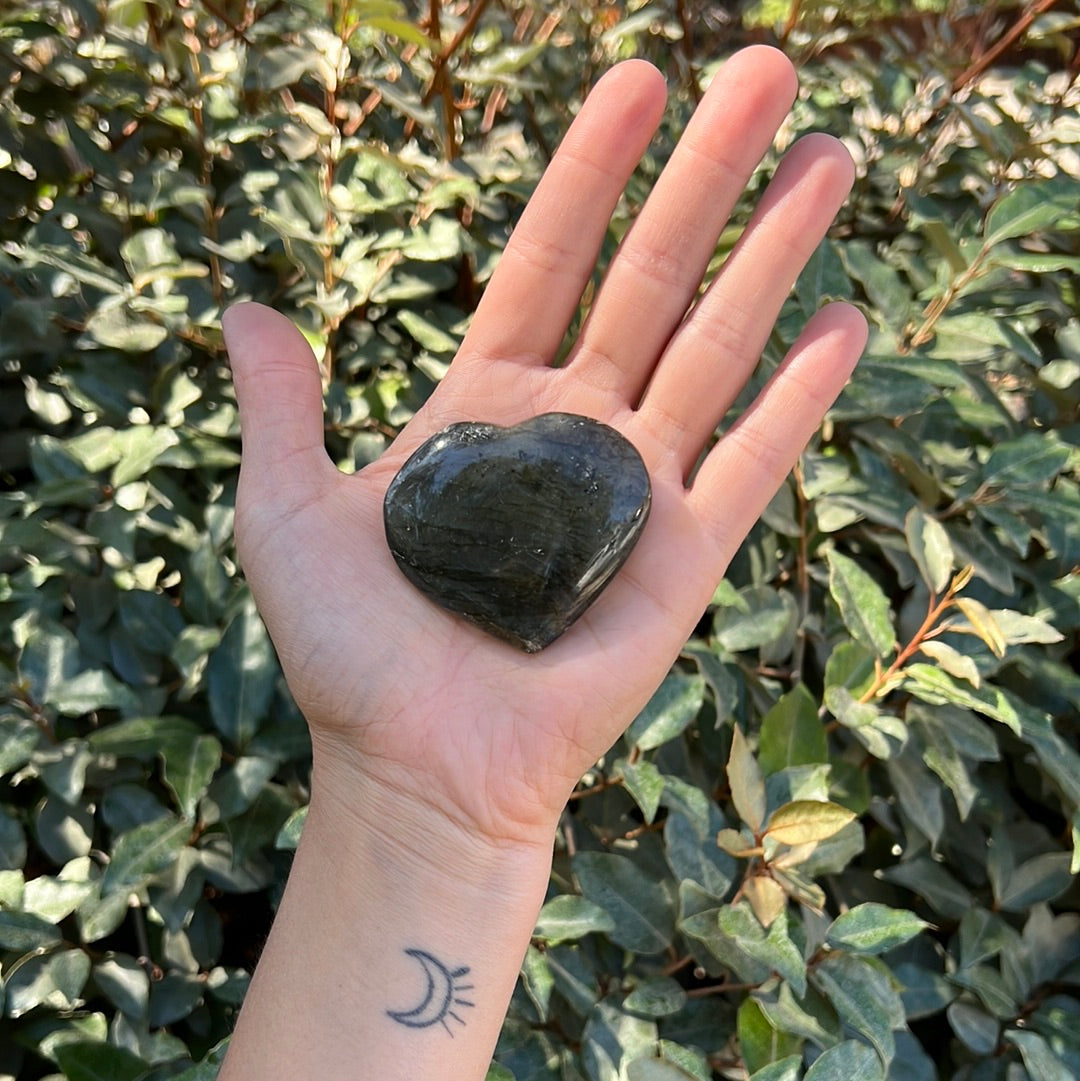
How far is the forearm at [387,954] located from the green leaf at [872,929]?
0.37 meters

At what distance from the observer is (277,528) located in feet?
Result: 3.92

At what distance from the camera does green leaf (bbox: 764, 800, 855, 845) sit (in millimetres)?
→ 1095

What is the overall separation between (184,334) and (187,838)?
2.68 feet

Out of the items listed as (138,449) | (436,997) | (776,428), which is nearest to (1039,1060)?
(436,997)

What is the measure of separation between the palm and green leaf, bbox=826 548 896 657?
154 millimetres

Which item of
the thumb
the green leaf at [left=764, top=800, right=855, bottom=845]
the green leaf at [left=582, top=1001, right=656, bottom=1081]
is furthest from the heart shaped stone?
the green leaf at [left=582, top=1001, right=656, bottom=1081]

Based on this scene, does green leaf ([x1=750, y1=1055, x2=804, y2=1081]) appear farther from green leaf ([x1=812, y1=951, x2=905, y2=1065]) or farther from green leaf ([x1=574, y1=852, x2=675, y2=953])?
green leaf ([x1=574, y1=852, x2=675, y2=953])

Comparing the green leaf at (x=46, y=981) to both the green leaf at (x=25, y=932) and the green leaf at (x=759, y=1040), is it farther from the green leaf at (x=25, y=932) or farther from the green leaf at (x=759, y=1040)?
the green leaf at (x=759, y=1040)

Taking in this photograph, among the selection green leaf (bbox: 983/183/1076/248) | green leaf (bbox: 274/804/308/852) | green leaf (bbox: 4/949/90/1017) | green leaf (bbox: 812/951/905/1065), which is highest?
green leaf (bbox: 983/183/1076/248)

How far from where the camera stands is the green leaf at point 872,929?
1.10 metres

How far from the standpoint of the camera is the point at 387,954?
1.07 m

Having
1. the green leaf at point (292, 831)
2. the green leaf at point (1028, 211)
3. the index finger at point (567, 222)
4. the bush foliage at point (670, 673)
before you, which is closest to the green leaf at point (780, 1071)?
the bush foliage at point (670, 673)

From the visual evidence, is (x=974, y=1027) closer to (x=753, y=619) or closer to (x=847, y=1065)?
(x=847, y=1065)

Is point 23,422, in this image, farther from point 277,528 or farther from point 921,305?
point 921,305
